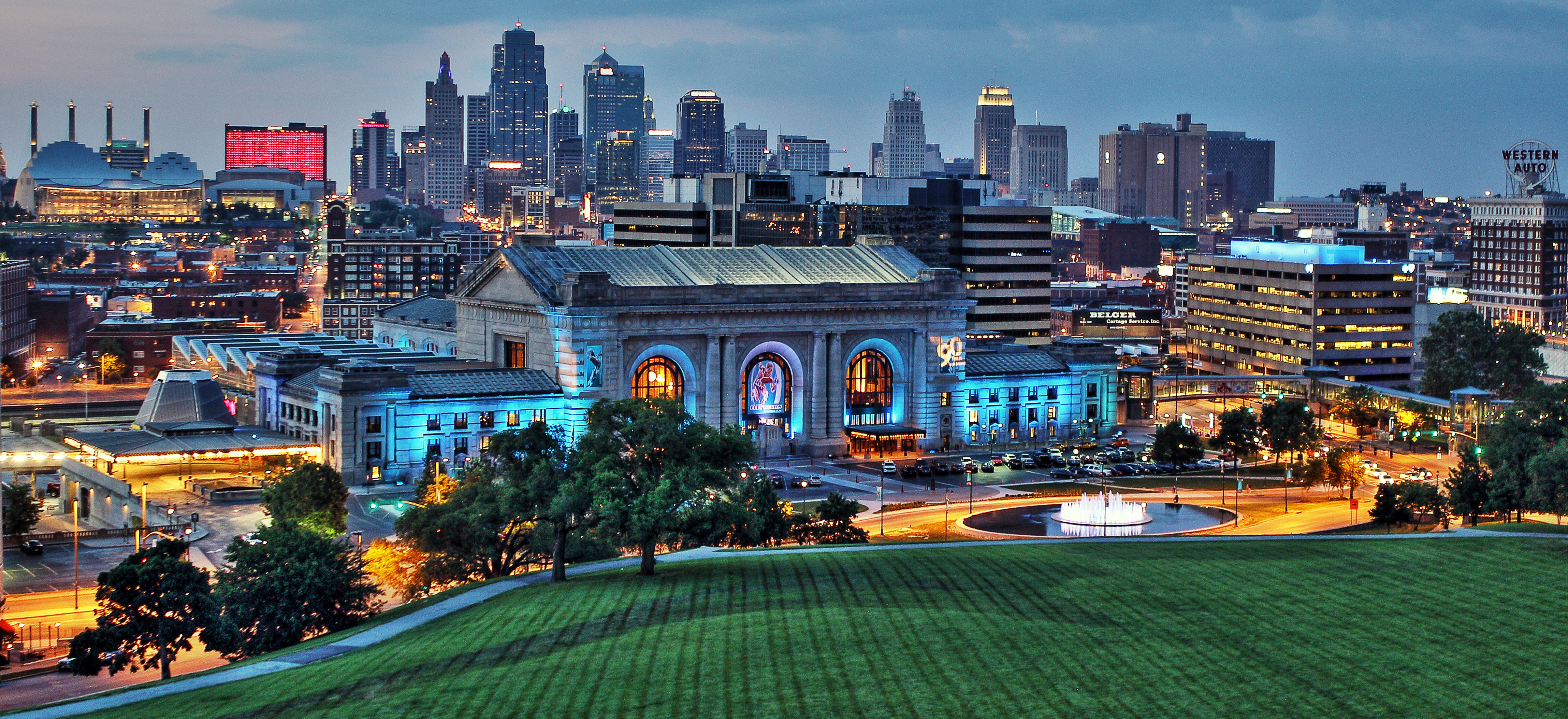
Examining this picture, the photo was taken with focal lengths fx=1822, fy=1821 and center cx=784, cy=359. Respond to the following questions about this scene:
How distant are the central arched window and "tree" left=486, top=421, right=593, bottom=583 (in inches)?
2887

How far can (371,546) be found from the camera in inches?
3792

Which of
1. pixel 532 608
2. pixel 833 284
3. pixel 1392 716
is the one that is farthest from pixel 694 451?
pixel 833 284

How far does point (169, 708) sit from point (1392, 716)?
126ft

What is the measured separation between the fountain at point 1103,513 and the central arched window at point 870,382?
4013 cm

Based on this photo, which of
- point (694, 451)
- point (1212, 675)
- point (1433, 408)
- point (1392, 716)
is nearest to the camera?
point (1392, 716)

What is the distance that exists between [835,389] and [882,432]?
558 centimetres

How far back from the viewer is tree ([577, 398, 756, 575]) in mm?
78750

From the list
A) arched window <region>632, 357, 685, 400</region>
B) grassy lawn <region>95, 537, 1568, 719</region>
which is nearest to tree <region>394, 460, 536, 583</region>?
grassy lawn <region>95, 537, 1568, 719</region>

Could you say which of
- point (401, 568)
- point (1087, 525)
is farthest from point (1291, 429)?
point (401, 568)

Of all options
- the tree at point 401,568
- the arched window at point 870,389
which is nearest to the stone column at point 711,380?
the arched window at point 870,389

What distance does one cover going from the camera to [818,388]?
160 meters

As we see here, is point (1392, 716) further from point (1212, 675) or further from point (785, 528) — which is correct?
point (785, 528)

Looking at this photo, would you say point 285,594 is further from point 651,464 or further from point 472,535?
point 651,464

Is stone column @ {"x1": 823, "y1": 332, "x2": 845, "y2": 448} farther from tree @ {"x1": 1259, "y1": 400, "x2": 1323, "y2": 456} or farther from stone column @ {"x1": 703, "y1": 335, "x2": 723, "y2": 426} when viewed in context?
tree @ {"x1": 1259, "y1": 400, "x2": 1323, "y2": 456}
